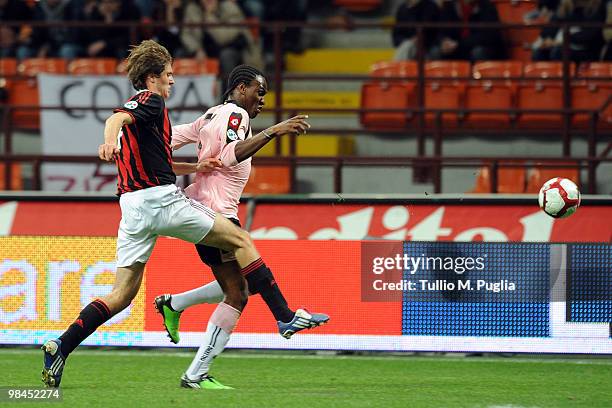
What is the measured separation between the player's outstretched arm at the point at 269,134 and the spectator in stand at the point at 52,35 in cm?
861

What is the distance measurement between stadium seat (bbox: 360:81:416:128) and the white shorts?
25.0ft

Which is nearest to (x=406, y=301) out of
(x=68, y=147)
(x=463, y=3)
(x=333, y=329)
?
(x=333, y=329)

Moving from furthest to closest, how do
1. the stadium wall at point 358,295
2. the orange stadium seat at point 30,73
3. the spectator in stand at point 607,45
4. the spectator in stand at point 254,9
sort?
the spectator in stand at point 254,9 < the orange stadium seat at point 30,73 < the spectator in stand at point 607,45 < the stadium wall at point 358,295

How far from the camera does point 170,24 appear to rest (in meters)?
14.2

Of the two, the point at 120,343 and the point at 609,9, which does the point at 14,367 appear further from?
the point at 609,9

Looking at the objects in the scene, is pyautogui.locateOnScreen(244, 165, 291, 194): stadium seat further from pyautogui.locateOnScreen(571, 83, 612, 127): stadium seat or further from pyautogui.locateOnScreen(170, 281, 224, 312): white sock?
pyautogui.locateOnScreen(170, 281, 224, 312): white sock

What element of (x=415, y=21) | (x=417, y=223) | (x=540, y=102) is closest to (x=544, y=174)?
(x=540, y=102)

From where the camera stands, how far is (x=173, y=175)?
23.4 feet

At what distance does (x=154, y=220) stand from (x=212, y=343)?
0.84m

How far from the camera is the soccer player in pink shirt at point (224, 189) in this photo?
23.7 feet

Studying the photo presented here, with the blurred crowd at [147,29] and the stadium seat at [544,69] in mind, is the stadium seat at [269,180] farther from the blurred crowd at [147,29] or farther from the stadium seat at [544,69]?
the stadium seat at [544,69]

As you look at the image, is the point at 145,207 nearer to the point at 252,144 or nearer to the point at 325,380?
the point at 252,144

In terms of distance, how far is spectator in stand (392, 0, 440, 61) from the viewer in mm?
15219

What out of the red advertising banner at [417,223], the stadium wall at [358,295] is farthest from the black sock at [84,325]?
the red advertising banner at [417,223]
